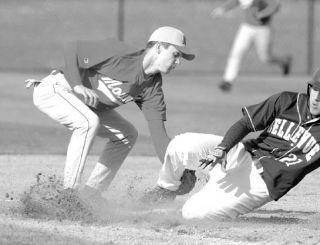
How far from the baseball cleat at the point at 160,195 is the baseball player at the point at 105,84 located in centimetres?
28

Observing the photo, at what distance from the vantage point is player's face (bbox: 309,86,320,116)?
19.4ft

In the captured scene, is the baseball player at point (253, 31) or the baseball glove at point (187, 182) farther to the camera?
the baseball player at point (253, 31)

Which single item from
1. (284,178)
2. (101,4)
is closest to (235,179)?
(284,178)

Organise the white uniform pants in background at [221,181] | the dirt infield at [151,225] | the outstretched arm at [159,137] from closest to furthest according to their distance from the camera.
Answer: the dirt infield at [151,225] < the white uniform pants in background at [221,181] < the outstretched arm at [159,137]

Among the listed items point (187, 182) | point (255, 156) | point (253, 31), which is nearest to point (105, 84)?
point (187, 182)

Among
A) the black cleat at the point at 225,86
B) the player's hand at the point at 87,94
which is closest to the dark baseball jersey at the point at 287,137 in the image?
the player's hand at the point at 87,94

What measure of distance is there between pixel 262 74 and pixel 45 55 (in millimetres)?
7064

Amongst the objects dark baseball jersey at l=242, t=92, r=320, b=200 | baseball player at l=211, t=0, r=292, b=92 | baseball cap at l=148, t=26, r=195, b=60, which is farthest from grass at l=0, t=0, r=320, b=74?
dark baseball jersey at l=242, t=92, r=320, b=200

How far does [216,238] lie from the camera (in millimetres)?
5770

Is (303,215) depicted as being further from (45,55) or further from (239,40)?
(45,55)

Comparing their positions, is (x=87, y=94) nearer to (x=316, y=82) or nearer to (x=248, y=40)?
(x=316, y=82)

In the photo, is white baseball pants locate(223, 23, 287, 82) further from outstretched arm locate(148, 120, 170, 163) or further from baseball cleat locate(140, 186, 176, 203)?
baseball cleat locate(140, 186, 176, 203)

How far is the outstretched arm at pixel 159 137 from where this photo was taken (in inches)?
266

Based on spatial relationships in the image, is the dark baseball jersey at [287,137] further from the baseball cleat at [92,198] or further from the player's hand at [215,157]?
the baseball cleat at [92,198]
